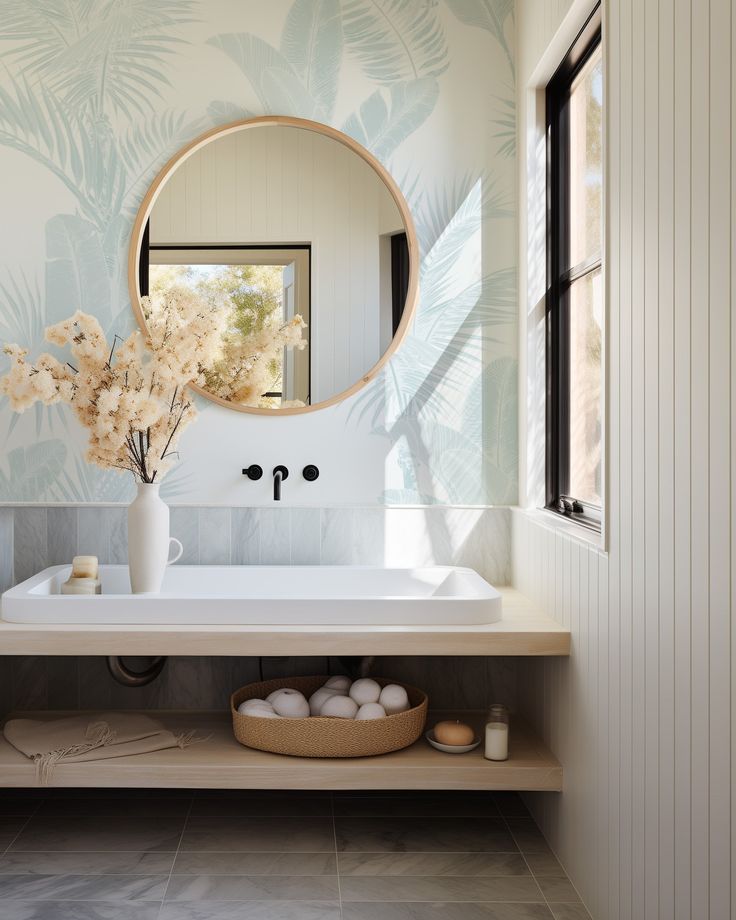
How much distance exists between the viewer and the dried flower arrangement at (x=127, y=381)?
240 cm

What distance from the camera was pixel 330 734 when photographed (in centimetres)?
233

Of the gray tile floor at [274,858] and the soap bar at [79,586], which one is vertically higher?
the soap bar at [79,586]

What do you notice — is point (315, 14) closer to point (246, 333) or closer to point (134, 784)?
point (246, 333)

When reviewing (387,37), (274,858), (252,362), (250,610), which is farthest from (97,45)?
(274,858)

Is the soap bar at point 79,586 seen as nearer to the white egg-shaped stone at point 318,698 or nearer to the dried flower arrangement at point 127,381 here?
the dried flower arrangement at point 127,381

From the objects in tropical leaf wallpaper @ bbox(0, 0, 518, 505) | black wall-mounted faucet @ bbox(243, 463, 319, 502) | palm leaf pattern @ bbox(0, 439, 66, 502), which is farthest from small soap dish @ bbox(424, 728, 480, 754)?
palm leaf pattern @ bbox(0, 439, 66, 502)

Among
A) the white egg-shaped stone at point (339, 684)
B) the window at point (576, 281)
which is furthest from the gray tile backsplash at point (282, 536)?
the white egg-shaped stone at point (339, 684)

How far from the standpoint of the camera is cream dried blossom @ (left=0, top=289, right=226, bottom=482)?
2.40m

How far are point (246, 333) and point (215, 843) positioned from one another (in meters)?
1.51

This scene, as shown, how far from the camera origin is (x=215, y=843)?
2.43 m

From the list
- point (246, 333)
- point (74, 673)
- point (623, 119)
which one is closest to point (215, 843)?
point (74, 673)

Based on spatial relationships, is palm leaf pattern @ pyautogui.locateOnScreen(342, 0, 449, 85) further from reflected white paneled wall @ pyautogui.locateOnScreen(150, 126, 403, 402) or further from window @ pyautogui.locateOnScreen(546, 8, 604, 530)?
window @ pyautogui.locateOnScreen(546, 8, 604, 530)

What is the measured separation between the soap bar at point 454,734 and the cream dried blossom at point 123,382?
1055 millimetres

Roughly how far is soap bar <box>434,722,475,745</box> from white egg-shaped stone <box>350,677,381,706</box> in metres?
0.19
